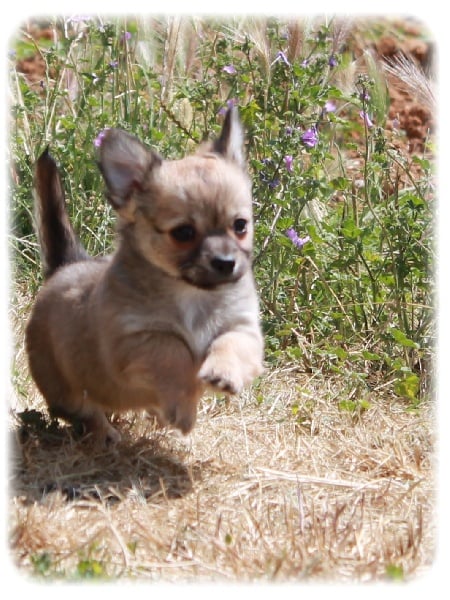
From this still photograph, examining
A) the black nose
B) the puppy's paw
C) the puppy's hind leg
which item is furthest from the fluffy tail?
the puppy's paw

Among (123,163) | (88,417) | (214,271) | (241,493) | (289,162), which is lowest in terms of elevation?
(88,417)

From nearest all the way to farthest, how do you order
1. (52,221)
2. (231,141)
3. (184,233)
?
(184,233)
(231,141)
(52,221)

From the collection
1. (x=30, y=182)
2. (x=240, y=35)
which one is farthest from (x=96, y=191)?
(x=240, y=35)

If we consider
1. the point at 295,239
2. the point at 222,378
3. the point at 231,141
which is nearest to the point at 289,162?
the point at 295,239

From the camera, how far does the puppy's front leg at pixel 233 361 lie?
4234 millimetres

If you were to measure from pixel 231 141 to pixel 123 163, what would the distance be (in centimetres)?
54

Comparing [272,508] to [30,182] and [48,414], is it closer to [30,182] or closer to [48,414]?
[48,414]

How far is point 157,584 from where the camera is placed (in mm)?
3682

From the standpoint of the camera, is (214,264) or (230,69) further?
(230,69)

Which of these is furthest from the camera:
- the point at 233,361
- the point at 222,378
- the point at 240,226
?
the point at 240,226

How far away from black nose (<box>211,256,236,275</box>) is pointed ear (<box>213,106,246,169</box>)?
0.76 m

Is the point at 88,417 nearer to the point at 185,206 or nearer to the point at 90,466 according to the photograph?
the point at 90,466

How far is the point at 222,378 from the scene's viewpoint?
166 inches

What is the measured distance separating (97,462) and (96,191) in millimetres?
2379
